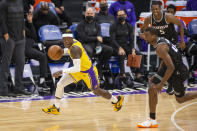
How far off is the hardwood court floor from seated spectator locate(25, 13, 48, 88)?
113cm

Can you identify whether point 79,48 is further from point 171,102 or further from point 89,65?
point 171,102

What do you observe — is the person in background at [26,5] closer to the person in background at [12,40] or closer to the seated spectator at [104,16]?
the person in background at [12,40]

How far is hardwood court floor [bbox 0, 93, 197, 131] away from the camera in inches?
272

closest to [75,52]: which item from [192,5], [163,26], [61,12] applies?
[163,26]

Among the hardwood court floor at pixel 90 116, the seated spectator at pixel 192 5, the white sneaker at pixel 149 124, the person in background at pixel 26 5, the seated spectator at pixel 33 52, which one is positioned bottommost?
Answer: the hardwood court floor at pixel 90 116

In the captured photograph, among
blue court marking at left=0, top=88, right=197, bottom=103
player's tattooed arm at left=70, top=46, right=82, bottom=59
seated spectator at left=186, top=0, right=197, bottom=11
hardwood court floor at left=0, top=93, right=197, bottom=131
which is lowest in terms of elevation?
blue court marking at left=0, top=88, right=197, bottom=103

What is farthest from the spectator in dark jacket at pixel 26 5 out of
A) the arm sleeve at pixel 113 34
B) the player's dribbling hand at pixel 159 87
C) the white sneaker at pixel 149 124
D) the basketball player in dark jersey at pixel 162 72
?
the player's dribbling hand at pixel 159 87

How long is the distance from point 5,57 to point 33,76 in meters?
1.54

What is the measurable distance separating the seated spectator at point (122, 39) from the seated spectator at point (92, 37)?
0.81 feet

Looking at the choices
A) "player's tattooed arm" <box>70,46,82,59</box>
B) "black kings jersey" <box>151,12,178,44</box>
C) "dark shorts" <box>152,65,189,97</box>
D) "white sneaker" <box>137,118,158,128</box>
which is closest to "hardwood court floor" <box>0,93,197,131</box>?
"white sneaker" <box>137,118,158,128</box>

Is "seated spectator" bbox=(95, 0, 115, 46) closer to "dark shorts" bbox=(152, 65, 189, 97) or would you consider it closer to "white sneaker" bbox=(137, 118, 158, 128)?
"dark shorts" bbox=(152, 65, 189, 97)

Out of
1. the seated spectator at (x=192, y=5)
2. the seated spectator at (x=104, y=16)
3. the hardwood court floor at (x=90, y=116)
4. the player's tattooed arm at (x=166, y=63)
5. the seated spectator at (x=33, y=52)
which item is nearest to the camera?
the player's tattooed arm at (x=166, y=63)

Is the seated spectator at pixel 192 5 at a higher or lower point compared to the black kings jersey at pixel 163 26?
lower

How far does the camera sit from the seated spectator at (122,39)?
10.5 m
